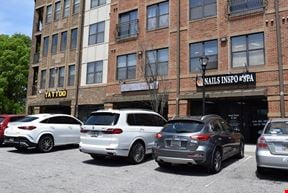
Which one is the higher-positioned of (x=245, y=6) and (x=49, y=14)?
(x=49, y=14)

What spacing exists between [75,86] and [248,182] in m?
19.5

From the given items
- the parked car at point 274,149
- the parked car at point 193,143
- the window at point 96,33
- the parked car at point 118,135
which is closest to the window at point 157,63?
the window at point 96,33

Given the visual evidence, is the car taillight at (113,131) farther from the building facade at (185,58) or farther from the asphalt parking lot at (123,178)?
the building facade at (185,58)

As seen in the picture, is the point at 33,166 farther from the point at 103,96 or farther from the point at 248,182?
the point at 103,96

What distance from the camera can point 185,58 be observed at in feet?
63.5

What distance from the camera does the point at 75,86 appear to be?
25750mm

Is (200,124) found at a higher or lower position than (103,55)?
lower

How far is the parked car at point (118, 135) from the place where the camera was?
1052 centimetres

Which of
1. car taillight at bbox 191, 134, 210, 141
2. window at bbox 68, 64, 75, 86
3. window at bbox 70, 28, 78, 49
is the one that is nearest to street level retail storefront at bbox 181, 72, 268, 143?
car taillight at bbox 191, 134, 210, 141

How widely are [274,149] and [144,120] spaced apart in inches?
198

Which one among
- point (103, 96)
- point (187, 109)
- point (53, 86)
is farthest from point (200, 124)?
point (53, 86)

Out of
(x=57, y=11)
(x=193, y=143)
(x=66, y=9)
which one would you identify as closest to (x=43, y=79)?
(x=57, y=11)

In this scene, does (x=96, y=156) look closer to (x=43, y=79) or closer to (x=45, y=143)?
(x=45, y=143)

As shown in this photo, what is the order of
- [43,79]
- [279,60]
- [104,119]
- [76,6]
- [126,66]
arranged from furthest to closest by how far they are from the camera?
1. [43,79]
2. [76,6]
3. [126,66]
4. [279,60]
5. [104,119]
